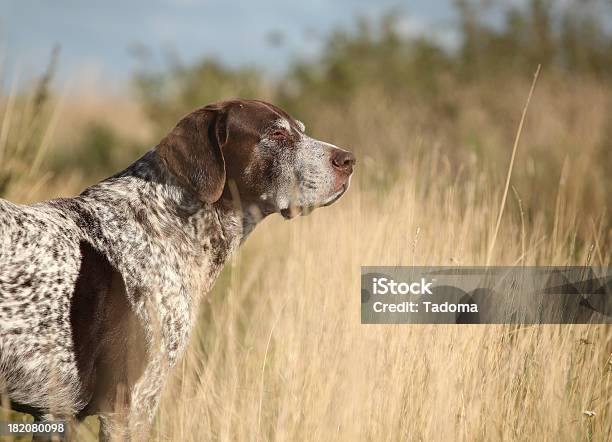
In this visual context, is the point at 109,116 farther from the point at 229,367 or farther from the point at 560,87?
the point at 229,367

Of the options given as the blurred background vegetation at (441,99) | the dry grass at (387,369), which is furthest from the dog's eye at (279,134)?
the blurred background vegetation at (441,99)

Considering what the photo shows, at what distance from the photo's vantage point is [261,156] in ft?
11.6

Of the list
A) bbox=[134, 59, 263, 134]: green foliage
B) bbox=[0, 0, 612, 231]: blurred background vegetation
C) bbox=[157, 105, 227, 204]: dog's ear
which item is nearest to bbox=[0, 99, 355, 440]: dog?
bbox=[157, 105, 227, 204]: dog's ear

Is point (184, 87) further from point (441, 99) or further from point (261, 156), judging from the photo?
point (261, 156)

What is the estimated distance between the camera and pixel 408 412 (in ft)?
10.6

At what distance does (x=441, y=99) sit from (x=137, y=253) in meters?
9.07

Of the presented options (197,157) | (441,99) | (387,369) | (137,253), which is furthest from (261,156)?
(441,99)

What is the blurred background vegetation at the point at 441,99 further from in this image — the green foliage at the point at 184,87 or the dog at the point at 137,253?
the dog at the point at 137,253

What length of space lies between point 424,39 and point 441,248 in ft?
36.4

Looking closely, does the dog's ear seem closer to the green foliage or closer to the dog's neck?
the dog's neck

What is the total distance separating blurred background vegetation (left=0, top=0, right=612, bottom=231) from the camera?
784 centimetres

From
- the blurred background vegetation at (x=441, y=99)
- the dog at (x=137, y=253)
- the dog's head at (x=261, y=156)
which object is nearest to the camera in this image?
the dog at (x=137, y=253)

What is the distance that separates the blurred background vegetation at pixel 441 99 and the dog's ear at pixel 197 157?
313 centimetres

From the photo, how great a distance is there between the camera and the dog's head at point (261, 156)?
3.41 metres
